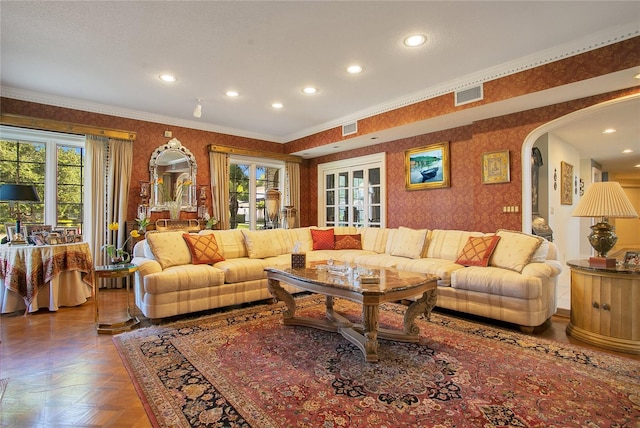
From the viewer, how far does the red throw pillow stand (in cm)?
520

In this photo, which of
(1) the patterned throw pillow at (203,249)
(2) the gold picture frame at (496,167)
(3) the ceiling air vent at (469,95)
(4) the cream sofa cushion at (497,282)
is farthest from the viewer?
(2) the gold picture frame at (496,167)

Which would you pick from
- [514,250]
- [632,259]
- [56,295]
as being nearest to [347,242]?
[514,250]

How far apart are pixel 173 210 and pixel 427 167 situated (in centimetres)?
416

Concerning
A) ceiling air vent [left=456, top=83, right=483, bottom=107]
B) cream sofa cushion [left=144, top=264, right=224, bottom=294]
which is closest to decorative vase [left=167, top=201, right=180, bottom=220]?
cream sofa cushion [left=144, top=264, right=224, bottom=294]

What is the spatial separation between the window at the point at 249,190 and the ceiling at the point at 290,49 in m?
1.79

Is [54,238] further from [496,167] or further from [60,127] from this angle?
[496,167]

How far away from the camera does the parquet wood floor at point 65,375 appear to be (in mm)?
1769

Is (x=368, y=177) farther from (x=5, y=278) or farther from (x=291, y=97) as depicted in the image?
(x=5, y=278)

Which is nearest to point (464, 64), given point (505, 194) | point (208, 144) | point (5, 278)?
point (505, 194)

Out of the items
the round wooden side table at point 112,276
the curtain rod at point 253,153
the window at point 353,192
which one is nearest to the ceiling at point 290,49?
the curtain rod at point 253,153

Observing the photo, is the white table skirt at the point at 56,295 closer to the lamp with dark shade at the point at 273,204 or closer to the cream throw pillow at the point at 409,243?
the lamp with dark shade at the point at 273,204

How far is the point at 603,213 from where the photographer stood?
9.11ft

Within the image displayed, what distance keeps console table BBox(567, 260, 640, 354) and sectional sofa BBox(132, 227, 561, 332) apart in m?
0.29

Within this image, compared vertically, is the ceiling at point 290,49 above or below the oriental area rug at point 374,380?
above
